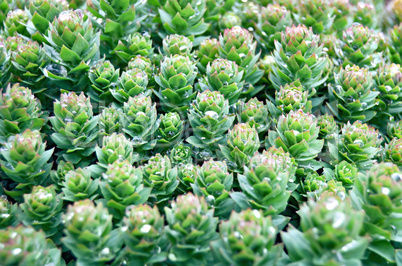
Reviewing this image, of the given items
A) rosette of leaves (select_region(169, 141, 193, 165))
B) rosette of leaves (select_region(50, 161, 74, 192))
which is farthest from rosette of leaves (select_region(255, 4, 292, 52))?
rosette of leaves (select_region(50, 161, 74, 192))

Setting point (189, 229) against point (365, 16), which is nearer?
point (189, 229)

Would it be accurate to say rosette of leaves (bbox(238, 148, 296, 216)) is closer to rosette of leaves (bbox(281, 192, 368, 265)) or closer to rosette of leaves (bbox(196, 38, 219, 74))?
rosette of leaves (bbox(281, 192, 368, 265))

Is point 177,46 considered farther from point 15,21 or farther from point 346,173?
point 346,173

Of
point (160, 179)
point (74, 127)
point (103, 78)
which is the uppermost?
point (103, 78)

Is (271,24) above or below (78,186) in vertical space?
above

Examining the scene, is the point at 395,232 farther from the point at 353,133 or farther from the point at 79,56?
the point at 79,56

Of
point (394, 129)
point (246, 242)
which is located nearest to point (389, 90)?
point (394, 129)

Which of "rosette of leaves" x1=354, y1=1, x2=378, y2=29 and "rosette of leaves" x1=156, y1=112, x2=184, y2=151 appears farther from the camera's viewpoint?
"rosette of leaves" x1=354, y1=1, x2=378, y2=29
